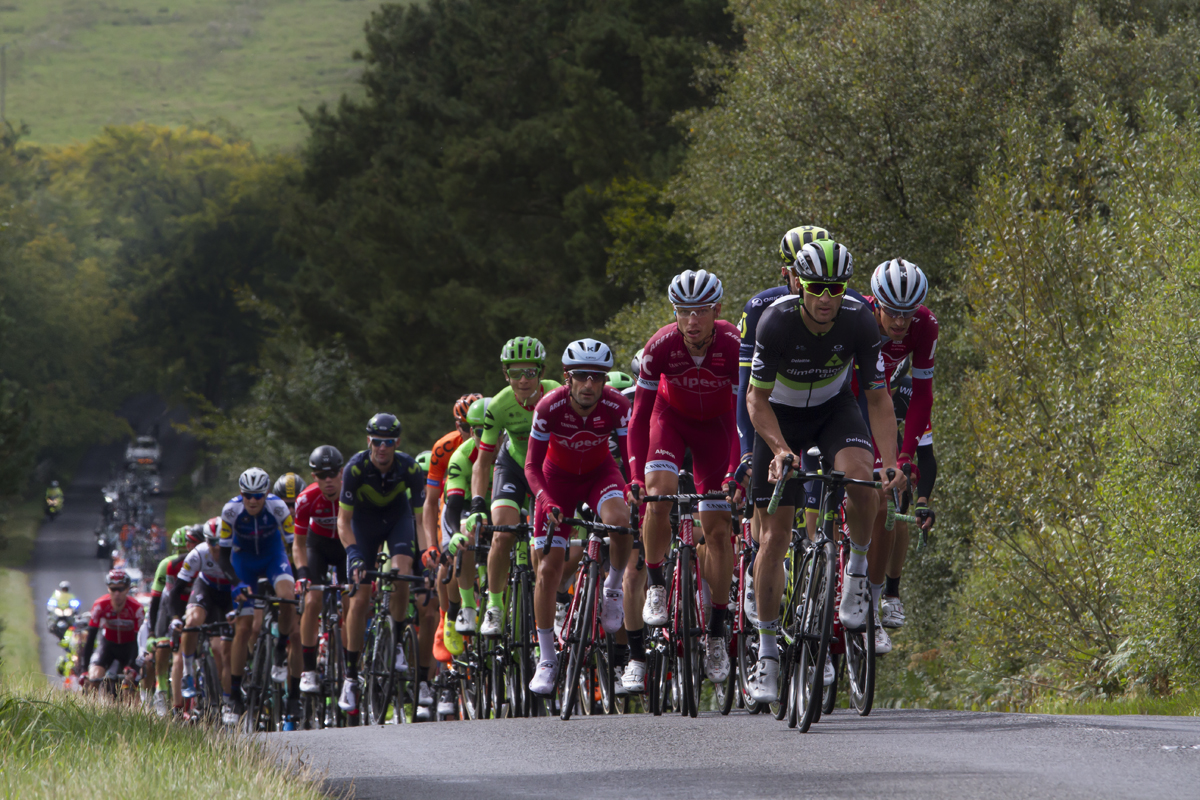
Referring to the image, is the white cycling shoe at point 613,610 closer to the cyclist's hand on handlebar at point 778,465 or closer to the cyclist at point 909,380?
the cyclist at point 909,380

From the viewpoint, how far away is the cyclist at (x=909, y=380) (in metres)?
9.05

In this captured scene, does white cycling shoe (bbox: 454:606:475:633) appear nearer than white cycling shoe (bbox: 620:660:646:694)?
No

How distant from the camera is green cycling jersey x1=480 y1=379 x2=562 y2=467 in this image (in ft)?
37.5

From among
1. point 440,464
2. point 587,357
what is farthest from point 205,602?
point 587,357

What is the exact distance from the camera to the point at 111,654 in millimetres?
21188

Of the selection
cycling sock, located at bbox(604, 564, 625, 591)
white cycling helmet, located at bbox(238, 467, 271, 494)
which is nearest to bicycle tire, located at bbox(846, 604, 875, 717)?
cycling sock, located at bbox(604, 564, 625, 591)

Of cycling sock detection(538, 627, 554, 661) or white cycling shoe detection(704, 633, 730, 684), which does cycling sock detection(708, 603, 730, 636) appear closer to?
white cycling shoe detection(704, 633, 730, 684)

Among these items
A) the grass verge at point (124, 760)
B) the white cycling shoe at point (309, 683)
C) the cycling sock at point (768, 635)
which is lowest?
the white cycling shoe at point (309, 683)

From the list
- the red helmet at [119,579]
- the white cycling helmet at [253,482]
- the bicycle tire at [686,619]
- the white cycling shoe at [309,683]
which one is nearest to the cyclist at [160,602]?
the red helmet at [119,579]

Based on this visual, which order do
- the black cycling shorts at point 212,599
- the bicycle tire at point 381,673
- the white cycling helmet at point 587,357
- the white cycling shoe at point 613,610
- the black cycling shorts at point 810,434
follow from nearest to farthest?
the black cycling shorts at point 810,434, the white cycling helmet at point 587,357, the white cycling shoe at point 613,610, the bicycle tire at point 381,673, the black cycling shorts at point 212,599

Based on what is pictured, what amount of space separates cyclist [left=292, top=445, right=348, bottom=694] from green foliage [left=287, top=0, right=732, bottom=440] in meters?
27.0

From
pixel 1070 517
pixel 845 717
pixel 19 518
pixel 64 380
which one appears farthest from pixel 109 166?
pixel 845 717

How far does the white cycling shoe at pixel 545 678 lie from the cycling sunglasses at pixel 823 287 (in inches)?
142

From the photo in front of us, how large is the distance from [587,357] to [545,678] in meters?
2.12
